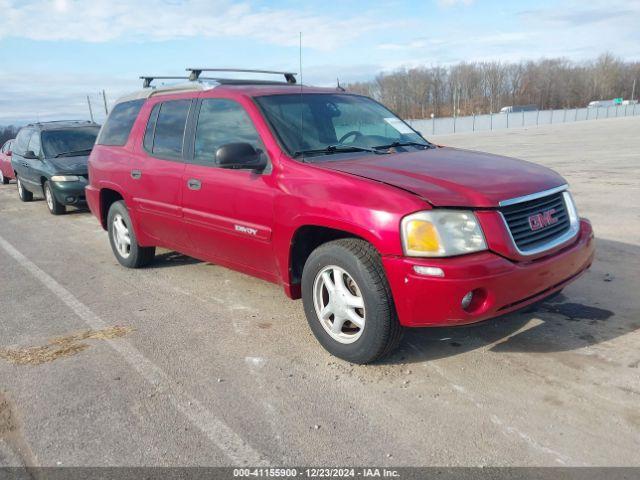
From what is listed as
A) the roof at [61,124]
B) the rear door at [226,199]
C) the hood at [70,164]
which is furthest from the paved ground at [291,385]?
the roof at [61,124]

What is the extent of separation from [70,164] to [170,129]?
6.25m

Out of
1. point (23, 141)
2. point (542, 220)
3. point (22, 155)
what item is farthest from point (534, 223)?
point (23, 141)

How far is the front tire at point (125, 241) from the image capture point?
5742 millimetres

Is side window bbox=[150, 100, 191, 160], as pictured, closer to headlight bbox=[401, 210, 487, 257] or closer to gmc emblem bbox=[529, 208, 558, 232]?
headlight bbox=[401, 210, 487, 257]

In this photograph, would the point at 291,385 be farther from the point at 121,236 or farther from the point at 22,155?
the point at 22,155

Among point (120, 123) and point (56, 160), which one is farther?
point (56, 160)

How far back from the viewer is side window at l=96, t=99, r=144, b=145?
5613 millimetres

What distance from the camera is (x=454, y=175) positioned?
341 centimetres

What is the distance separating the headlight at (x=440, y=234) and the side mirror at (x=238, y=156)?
1295 millimetres

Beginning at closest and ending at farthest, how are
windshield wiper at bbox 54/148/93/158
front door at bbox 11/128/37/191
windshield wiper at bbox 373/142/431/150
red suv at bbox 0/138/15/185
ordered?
windshield wiper at bbox 373/142/431/150
windshield wiper at bbox 54/148/93/158
front door at bbox 11/128/37/191
red suv at bbox 0/138/15/185

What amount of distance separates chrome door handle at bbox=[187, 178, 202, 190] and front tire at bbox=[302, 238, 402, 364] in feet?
4.52

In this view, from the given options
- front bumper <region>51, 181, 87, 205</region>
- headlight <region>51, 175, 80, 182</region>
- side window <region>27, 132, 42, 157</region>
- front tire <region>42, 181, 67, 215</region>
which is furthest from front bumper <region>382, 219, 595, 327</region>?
side window <region>27, 132, 42, 157</region>

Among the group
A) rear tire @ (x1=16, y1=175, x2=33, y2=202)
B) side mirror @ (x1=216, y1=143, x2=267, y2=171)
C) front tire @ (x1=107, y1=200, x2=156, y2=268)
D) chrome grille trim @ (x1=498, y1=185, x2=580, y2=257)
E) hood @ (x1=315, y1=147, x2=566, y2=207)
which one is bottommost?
rear tire @ (x1=16, y1=175, x2=33, y2=202)

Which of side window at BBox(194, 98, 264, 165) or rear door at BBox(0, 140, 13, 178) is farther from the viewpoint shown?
rear door at BBox(0, 140, 13, 178)
